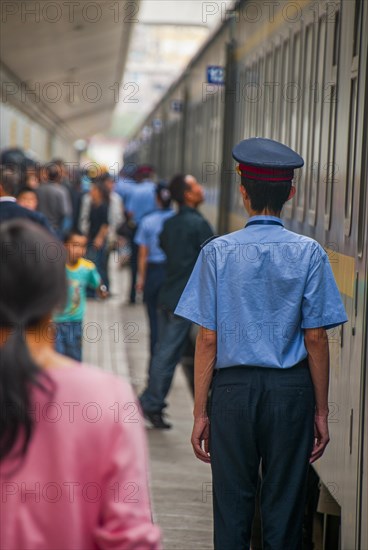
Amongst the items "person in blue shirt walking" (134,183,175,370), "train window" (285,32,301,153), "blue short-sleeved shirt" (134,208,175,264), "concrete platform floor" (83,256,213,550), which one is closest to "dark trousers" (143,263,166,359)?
"person in blue shirt walking" (134,183,175,370)

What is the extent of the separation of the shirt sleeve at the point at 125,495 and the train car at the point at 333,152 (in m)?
2.23

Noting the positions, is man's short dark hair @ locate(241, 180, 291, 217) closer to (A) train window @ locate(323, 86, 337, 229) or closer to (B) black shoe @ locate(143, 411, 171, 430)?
(A) train window @ locate(323, 86, 337, 229)

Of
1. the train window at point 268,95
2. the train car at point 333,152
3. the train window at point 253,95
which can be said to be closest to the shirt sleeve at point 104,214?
the train car at point 333,152

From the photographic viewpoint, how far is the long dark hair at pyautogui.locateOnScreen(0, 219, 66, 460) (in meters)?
2.47

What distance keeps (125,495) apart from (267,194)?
2.10 meters

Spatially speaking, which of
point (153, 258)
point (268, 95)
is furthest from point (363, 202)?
point (153, 258)

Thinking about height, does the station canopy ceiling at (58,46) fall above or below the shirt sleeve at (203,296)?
above

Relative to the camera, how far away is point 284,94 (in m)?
7.97

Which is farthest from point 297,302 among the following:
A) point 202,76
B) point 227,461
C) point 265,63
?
point 202,76

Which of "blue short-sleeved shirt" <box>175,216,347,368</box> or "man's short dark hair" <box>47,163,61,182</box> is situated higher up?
"blue short-sleeved shirt" <box>175,216,347,368</box>

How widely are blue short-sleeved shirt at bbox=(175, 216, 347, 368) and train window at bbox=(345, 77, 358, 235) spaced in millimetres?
810

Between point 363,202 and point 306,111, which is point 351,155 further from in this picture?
point 306,111

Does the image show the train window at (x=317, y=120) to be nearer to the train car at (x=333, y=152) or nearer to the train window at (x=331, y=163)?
the train car at (x=333, y=152)

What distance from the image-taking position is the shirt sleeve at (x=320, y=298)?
4.40 metres
